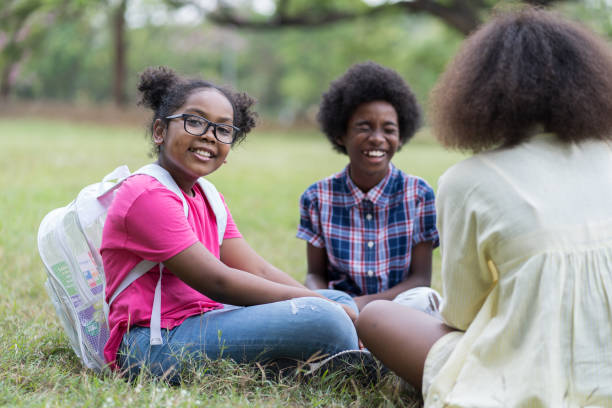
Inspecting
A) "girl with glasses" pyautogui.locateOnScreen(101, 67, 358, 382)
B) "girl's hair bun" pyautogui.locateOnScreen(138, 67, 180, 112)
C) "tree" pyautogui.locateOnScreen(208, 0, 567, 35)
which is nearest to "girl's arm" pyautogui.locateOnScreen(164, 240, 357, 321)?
"girl with glasses" pyautogui.locateOnScreen(101, 67, 358, 382)

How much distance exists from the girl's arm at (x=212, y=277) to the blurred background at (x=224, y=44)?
42.4 inches

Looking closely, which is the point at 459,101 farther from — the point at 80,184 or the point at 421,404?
the point at 80,184

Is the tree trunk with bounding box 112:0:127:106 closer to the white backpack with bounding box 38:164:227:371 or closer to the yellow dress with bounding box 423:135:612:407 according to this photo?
the white backpack with bounding box 38:164:227:371

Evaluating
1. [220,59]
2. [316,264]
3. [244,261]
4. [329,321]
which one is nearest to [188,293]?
[244,261]

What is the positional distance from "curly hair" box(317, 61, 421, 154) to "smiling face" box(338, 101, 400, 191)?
7 centimetres

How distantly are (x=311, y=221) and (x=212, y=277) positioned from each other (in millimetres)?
1134

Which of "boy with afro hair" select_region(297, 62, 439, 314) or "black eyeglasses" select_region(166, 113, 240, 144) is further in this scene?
"boy with afro hair" select_region(297, 62, 439, 314)

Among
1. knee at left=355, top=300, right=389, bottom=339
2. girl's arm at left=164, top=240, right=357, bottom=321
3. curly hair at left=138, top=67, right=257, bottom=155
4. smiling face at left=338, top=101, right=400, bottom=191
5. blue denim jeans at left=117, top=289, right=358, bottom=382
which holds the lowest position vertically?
blue denim jeans at left=117, top=289, right=358, bottom=382

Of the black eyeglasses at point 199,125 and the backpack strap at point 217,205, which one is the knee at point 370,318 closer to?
the backpack strap at point 217,205

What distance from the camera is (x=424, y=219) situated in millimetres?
3244

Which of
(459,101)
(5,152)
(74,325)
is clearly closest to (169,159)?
(74,325)

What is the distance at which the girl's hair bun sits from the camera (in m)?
2.69

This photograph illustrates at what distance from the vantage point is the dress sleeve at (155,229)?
226cm

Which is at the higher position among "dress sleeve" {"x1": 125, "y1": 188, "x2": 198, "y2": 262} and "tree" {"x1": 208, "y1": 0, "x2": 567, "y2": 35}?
"tree" {"x1": 208, "y1": 0, "x2": 567, "y2": 35}
